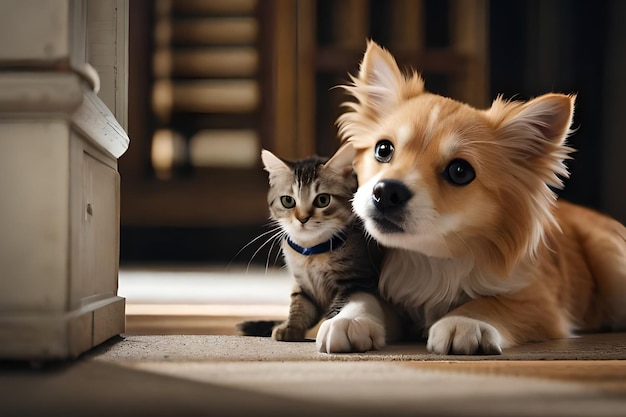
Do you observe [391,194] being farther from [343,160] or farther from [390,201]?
[343,160]

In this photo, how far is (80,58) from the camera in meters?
1.24

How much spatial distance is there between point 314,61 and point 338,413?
11.9 feet

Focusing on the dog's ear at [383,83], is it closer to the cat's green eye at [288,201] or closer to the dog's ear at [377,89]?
the dog's ear at [377,89]

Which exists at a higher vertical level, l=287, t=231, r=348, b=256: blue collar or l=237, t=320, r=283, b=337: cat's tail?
l=287, t=231, r=348, b=256: blue collar

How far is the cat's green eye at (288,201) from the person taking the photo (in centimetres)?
176

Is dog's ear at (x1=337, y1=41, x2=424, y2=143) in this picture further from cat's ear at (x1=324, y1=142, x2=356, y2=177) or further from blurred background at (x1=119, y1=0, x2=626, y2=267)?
blurred background at (x1=119, y1=0, x2=626, y2=267)

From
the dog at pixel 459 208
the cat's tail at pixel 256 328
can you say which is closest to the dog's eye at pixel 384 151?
the dog at pixel 459 208

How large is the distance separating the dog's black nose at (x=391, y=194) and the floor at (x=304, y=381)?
31 centimetres

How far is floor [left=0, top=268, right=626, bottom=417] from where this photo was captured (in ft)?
2.91

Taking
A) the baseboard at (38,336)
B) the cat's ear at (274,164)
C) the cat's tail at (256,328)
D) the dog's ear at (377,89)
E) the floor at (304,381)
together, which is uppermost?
the dog's ear at (377,89)

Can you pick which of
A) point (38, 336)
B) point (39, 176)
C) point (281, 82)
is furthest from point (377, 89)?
point (281, 82)

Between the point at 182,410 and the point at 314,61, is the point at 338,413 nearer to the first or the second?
the point at 182,410

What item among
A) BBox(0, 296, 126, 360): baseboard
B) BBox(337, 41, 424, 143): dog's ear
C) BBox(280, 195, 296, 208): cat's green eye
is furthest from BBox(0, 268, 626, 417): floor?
BBox(337, 41, 424, 143): dog's ear

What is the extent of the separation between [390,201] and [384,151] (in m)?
0.21
